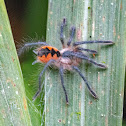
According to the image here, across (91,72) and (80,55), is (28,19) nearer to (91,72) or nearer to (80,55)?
(80,55)

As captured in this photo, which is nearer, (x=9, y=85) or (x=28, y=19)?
(x=9, y=85)

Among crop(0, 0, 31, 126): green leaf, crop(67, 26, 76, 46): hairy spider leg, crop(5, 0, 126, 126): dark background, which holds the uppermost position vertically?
crop(5, 0, 126, 126): dark background

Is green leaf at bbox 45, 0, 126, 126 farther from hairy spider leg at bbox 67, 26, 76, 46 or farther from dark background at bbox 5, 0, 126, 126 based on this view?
dark background at bbox 5, 0, 126, 126

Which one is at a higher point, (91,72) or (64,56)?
Result: (64,56)

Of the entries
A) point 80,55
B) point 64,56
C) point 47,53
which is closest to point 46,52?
point 47,53

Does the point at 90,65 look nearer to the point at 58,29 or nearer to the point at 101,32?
the point at 101,32

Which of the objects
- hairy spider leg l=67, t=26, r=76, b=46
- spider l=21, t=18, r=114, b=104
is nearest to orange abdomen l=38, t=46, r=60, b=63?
spider l=21, t=18, r=114, b=104

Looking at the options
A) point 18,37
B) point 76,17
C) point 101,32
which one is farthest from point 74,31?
point 18,37
